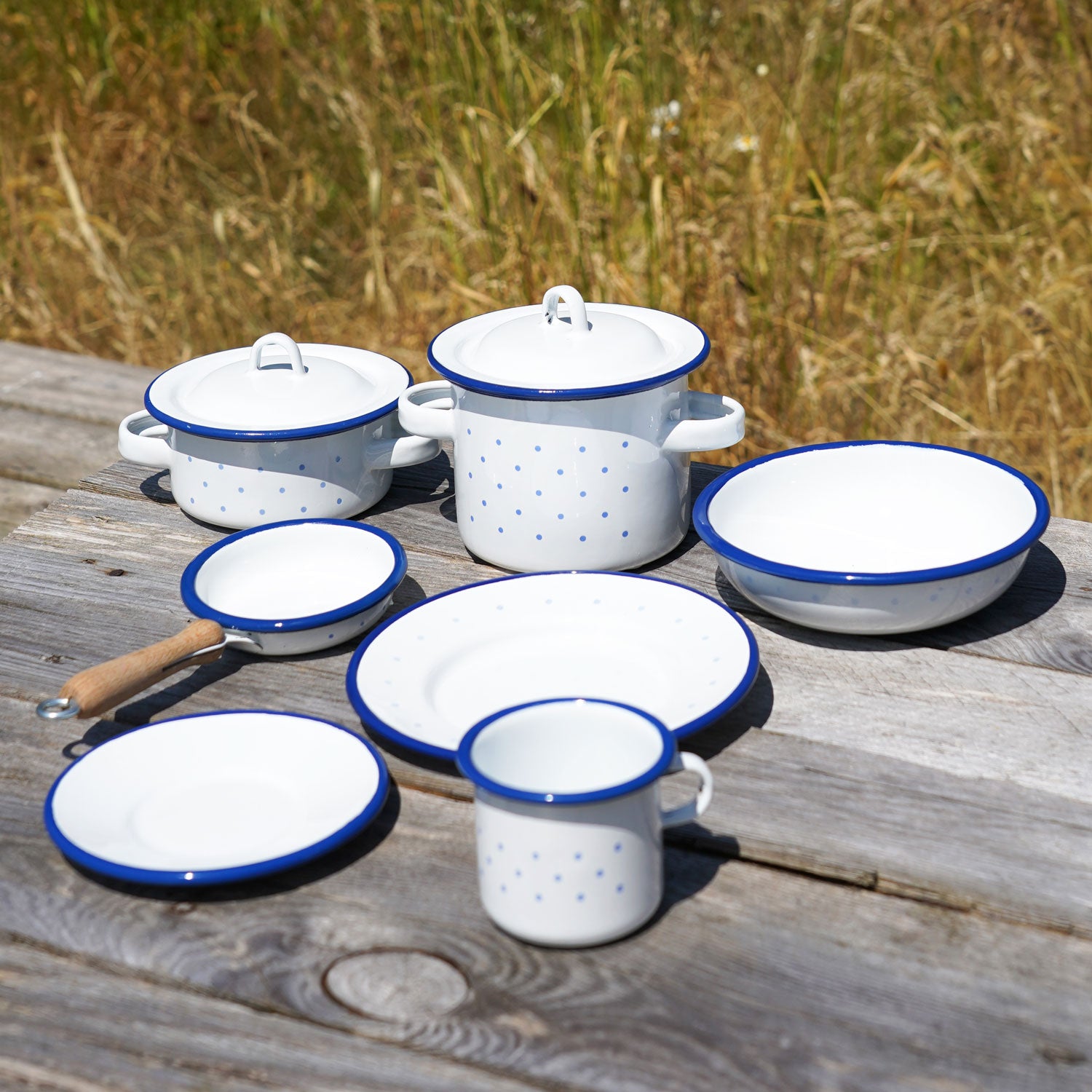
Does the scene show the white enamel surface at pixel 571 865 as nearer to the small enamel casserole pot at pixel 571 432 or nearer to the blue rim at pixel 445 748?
Answer: the blue rim at pixel 445 748

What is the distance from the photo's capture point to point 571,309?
118 centimetres

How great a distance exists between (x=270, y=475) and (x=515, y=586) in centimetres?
32

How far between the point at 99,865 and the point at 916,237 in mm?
2038

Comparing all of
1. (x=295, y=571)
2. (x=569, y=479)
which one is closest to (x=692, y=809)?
A: (x=569, y=479)

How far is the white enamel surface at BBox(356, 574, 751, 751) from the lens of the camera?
101cm

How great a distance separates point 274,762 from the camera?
37.6 inches

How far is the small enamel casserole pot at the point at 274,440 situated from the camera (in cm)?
129

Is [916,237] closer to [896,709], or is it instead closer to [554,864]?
[896,709]

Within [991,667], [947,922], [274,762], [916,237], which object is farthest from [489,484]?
[916,237]

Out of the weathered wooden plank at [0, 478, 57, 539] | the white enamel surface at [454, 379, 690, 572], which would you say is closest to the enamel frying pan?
the white enamel surface at [454, 379, 690, 572]

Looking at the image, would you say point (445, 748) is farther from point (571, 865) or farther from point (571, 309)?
point (571, 309)

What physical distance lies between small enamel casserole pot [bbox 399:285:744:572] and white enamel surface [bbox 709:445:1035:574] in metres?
0.08

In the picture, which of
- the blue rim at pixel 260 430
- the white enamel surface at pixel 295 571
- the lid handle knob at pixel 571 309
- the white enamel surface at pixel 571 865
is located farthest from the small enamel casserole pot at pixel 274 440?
the white enamel surface at pixel 571 865

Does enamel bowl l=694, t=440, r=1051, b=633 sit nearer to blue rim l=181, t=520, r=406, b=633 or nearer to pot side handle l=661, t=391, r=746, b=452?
pot side handle l=661, t=391, r=746, b=452
